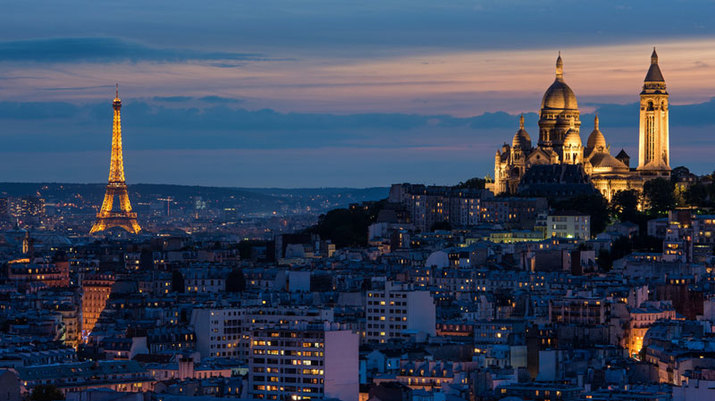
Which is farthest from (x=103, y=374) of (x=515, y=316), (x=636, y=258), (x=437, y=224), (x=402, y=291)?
(x=437, y=224)

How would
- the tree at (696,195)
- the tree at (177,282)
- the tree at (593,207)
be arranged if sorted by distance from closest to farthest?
the tree at (177,282) < the tree at (593,207) < the tree at (696,195)

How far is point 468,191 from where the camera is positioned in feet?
555

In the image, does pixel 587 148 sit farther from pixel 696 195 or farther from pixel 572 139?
pixel 696 195

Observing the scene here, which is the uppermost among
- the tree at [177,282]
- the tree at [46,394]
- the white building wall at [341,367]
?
the tree at [177,282]

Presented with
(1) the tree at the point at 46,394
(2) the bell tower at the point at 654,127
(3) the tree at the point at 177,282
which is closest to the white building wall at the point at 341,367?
(1) the tree at the point at 46,394

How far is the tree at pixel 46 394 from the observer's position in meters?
80.8

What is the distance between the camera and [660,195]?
519ft

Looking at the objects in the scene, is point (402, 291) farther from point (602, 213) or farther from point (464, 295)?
point (602, 213)

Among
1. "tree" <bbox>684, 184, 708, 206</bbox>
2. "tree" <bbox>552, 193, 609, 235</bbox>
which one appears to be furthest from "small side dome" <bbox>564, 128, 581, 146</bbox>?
"tree" <bbox>552, 193, 609, 235</bbox>

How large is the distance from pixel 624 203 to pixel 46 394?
8264 cm

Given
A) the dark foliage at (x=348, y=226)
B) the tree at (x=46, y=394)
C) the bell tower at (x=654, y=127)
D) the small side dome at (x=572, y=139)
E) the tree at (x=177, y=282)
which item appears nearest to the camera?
the tree at (x=46, y=394)

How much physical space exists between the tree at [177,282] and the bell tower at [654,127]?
156ft

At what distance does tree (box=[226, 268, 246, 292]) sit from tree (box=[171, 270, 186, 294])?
2853mm

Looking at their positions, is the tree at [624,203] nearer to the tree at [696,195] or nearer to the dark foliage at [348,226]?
the tree at [696,195]
